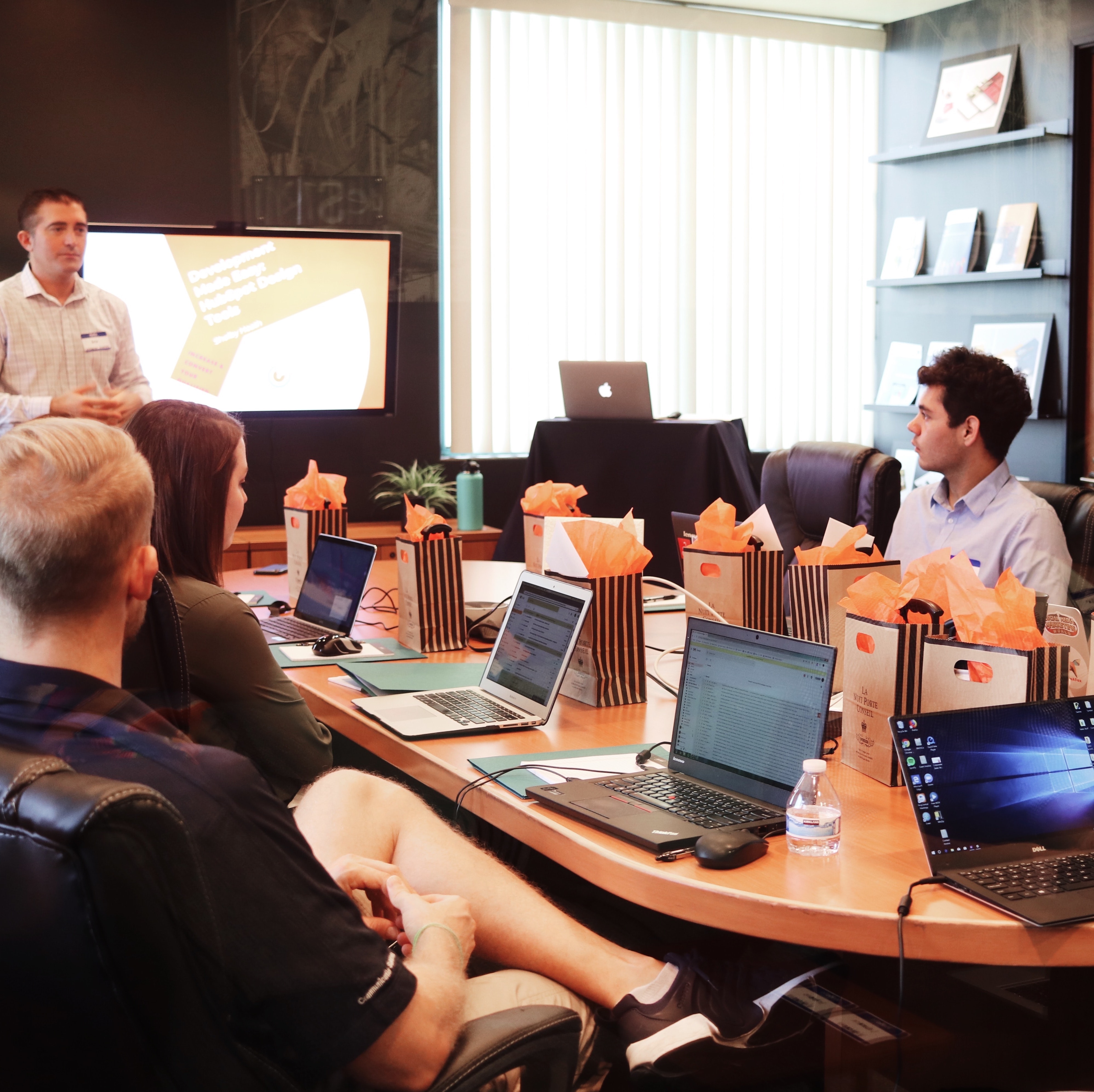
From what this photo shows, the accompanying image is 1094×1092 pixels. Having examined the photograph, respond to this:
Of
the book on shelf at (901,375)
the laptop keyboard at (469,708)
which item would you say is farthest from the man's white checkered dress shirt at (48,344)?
the book on shelf at (901,375)

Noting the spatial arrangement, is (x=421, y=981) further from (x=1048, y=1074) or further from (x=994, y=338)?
(x=994, y=338)

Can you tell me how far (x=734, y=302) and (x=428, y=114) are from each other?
5.59 ft

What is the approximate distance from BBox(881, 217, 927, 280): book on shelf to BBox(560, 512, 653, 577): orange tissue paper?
3794mm

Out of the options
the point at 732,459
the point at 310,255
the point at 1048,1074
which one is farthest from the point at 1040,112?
the point at 1048,1074

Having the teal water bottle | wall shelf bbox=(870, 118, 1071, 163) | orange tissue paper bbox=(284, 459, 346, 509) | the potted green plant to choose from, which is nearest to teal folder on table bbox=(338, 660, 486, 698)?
orange tissue paper bbox=(284, 459, 346, 509)

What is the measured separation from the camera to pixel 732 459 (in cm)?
441

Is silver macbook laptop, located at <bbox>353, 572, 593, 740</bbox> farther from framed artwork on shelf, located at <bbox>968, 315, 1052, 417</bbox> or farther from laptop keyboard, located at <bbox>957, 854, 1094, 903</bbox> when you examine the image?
framed artwork on shelf, located at <bbox>968, 315, 1052, 417</bbox>

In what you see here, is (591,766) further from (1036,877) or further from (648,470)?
(648,470)

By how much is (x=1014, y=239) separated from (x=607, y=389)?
1723 millimetres

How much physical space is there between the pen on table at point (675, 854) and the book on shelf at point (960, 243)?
4.08 m

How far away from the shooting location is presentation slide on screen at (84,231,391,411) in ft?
15.3

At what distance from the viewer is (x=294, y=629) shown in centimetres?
281

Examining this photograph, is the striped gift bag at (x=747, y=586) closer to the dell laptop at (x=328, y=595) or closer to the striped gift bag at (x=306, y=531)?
the dell laptop at (x=328, y=595)

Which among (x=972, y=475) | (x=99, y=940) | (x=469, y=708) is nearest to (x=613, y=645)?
(x=469, y=708)
